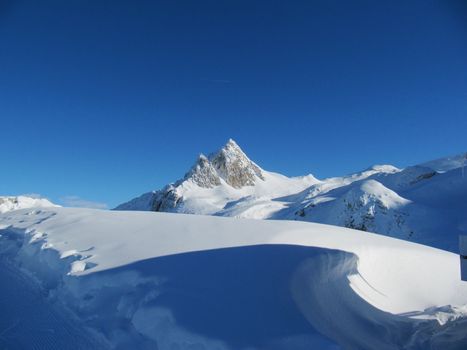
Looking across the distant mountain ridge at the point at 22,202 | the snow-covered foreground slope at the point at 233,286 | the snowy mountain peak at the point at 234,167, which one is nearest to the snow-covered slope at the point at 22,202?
the distant mountain ridge at the point at 22,202

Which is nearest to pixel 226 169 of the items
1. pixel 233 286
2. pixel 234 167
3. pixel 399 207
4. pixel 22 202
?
pixel 234 167

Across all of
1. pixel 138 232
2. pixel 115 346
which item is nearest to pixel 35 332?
pixel 115 346

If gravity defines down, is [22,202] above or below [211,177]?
below

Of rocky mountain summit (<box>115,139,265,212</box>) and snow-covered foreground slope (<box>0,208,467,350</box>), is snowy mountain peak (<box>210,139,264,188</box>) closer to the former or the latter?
rocky mountain summit (<box>115,139,265,212</box>)

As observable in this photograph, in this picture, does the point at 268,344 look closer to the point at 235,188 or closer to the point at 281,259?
the point at 281,259

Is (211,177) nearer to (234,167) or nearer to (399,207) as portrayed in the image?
(234,167)

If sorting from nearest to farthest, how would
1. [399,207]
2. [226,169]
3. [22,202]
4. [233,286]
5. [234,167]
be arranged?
1. [233,286]
2. [399,207]
3. [22,202]
4. [226,169]
5. [234,167]
